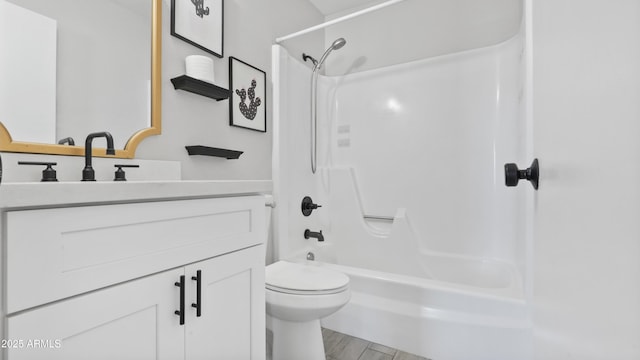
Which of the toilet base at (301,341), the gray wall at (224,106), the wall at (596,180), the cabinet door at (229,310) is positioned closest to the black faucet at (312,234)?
the gray wall at (224,106)

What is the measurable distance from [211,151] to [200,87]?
293mm

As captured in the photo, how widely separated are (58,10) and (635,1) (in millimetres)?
1376

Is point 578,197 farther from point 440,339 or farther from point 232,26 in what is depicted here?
point 232,26

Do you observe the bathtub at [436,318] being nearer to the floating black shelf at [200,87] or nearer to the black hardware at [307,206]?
the black hardware at [307,206]

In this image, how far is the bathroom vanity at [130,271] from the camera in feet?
1.60

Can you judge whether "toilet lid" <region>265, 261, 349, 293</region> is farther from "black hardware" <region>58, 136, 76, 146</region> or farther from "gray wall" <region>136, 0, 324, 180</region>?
"black hardware" <region>58, 136, 76, 146</region>

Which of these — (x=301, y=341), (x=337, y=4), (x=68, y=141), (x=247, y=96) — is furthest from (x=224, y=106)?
(x=337, y=4)

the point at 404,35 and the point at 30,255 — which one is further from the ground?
the point at 404,35

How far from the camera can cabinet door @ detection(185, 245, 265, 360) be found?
76 centimetres

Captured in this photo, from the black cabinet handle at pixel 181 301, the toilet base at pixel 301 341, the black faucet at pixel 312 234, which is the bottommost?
the toilet base at pixel 301 341

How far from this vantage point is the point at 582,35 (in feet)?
0.71

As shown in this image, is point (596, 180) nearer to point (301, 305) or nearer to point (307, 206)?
point (301, 305)

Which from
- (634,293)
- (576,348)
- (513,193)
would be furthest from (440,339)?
(634,293)

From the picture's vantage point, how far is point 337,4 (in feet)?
7.66
